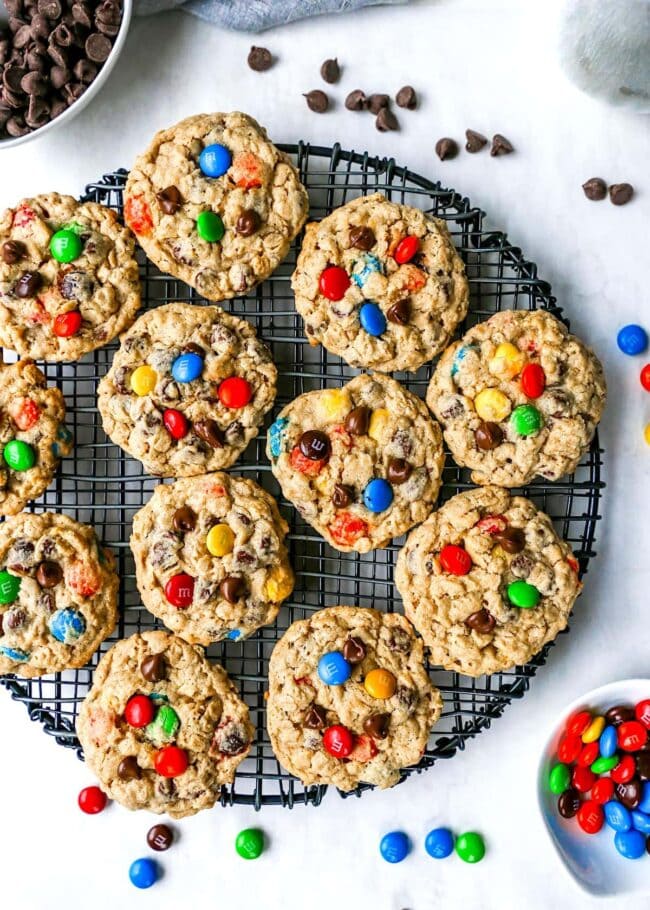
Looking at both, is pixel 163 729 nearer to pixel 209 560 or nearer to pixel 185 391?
pixel 209 560

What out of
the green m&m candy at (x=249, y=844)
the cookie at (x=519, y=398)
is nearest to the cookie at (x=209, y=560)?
the cookie at (x=519, y=398)

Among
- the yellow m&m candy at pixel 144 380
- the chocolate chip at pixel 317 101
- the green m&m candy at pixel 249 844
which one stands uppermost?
the chocolate chip at pixel 317 101

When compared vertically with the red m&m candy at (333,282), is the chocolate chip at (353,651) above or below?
below

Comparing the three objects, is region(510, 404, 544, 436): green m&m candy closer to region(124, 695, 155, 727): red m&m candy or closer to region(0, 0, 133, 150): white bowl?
region(124, 695, 155, 727): red m&m candy

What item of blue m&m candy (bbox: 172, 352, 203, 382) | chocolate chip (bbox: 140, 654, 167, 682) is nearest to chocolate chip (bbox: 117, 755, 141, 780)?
chocolate chip (bbox: 140, 654, 167, 682)

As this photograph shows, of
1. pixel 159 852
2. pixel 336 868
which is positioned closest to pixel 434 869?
pixel 336 868

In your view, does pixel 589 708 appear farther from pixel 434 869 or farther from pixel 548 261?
pixel 548 261

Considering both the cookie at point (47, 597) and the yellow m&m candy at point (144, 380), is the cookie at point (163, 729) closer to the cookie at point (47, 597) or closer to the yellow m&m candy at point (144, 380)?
the cookie at point (47, 597)
